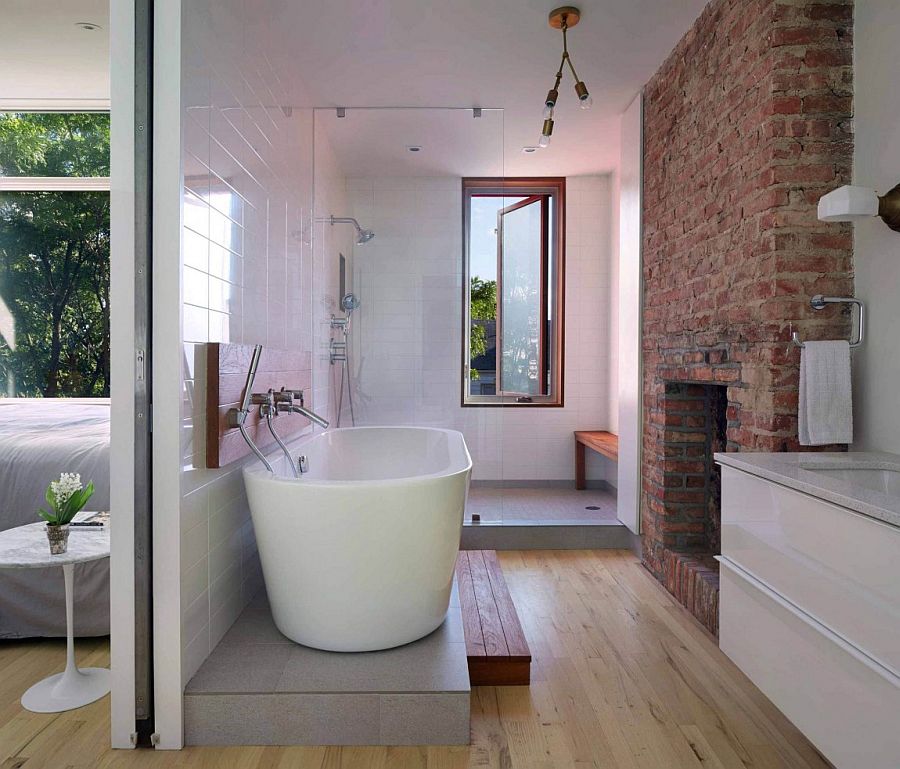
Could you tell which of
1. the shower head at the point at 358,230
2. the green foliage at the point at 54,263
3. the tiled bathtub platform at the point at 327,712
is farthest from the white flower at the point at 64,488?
the shower head at the point at 358,230

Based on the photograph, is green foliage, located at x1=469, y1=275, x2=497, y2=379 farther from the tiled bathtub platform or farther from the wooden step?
the tiled bathtub platform

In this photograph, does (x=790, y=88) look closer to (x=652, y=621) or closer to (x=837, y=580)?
(x=837, y=580)

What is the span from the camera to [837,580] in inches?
58.9

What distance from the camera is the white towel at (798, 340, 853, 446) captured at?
2295 mm

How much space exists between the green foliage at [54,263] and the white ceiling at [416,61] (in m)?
0.14

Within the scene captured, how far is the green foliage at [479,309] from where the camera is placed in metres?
4.43

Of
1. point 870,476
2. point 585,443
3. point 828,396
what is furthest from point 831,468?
point 585,443

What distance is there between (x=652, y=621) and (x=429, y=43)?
9.59ft

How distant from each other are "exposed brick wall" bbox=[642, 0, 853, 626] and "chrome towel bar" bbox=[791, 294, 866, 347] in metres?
0.05

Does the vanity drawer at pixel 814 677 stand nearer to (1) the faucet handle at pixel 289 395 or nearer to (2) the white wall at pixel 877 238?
(2) the white wall at pixel 877 238

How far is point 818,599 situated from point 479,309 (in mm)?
3263

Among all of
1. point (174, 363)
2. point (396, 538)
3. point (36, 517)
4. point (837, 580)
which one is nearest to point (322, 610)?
point (396, 538)

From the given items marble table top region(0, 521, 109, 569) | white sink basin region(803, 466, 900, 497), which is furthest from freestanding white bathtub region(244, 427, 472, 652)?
white sink basin region(803, 466, 900, 497)

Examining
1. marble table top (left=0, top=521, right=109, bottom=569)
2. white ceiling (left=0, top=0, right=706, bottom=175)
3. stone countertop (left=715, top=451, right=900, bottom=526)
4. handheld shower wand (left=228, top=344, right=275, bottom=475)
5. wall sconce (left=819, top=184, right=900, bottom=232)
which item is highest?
white ceiling (left=0, top=0, right=706, bottom=175)
